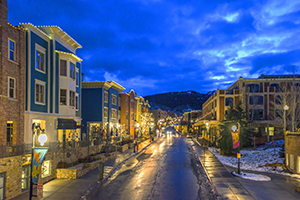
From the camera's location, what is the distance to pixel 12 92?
18.0 m

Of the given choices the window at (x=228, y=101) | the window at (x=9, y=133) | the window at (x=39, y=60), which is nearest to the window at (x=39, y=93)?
the window at (x=39, y=60)

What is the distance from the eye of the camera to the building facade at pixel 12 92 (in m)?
13.5

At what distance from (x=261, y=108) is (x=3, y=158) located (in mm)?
45082

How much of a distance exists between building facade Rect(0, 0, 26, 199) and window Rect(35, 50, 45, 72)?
5.95ft

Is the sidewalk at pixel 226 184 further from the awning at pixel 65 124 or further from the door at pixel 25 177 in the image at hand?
the awning at pixel 65 124

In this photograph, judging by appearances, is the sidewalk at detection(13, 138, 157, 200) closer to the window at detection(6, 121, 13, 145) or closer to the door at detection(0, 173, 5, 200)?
the door at detection(0, 173, 5, 200)

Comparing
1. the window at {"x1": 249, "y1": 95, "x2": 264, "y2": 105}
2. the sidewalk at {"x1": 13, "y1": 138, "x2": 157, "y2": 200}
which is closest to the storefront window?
the sidewalk at {"x1": 13, "y1": 138, "x2": 157, "y2": 200}

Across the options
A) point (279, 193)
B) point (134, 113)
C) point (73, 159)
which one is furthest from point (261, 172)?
point (134, 113)

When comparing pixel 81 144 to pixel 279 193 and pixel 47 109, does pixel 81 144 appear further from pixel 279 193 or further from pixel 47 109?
pixel 279 193

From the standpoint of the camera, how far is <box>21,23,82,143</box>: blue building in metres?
19.5

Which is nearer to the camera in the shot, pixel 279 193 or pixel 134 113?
pixel 279 193

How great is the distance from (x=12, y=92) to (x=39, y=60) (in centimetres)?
464

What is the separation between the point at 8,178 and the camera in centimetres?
1270

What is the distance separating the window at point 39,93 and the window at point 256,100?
38.6 meters
